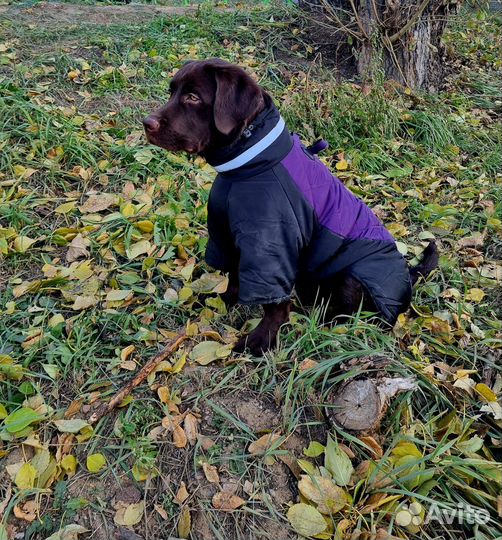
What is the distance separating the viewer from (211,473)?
2.03 metres

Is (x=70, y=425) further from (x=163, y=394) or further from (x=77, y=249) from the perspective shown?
(x=77, y=249)

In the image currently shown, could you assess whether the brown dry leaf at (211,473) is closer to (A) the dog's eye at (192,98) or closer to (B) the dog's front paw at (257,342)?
(B) the dog's front paw at (257,342)

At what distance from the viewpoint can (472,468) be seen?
6.59 feet

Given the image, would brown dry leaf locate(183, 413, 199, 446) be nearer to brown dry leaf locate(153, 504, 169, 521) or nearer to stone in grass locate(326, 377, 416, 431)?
brown dry leaf locate(153, 504, 169, 521)

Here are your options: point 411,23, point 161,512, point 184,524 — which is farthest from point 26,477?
point 411,23

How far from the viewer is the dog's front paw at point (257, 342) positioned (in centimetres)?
257

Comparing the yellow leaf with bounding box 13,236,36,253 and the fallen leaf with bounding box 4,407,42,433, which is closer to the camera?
the fallen leaf with bounding box 4,407,42,433

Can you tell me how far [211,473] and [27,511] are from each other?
70 centimetres

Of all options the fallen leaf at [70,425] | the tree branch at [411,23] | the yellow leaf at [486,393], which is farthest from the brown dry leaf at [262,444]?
Answer: the tree branch at [411,23]

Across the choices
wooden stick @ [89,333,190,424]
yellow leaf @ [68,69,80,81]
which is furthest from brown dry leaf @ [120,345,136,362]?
yellow leaf @ [68,69,80,81]

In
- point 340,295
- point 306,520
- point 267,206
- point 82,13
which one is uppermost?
point 267,206

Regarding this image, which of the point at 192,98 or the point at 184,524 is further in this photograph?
the point at 192,98

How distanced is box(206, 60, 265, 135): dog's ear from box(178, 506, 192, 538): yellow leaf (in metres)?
1.55

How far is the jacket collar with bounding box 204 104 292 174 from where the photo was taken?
233 centimetres
